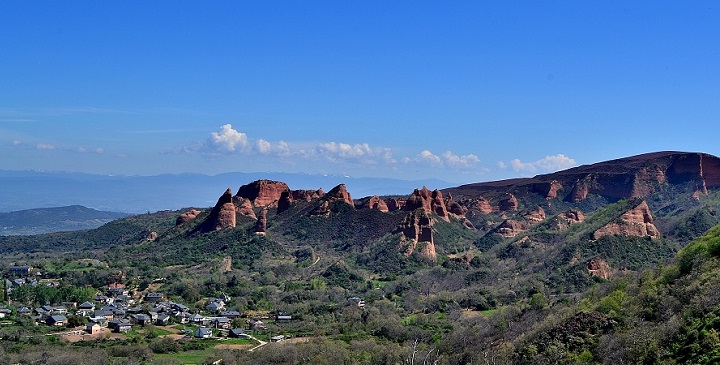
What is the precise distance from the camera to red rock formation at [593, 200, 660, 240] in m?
93.3

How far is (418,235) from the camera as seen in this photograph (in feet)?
383

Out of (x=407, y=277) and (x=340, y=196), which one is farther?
(x=340, y=196)

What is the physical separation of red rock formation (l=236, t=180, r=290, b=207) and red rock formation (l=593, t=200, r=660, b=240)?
67926mm

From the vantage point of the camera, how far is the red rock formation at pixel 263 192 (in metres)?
143

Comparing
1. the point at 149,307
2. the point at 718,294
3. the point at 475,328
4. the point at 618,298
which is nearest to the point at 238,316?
the point at 149,307

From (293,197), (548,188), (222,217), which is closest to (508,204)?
(548,188)

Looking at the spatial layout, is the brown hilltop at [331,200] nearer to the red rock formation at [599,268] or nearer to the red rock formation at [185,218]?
the red rock formation at [185,218]

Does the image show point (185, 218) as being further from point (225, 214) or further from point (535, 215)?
point (535, 215)

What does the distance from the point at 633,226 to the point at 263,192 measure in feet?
→ 240

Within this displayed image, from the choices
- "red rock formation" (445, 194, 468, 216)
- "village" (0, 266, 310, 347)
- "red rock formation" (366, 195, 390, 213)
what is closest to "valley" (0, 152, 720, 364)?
"village" (0, 266, 310, 347)

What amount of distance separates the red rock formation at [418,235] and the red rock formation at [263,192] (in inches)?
1332

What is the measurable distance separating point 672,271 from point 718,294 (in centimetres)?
1157

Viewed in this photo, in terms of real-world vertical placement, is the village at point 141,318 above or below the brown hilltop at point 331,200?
below

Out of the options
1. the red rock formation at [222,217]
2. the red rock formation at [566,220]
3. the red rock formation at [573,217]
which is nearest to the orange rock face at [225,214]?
the red rock formation at [222,217]
